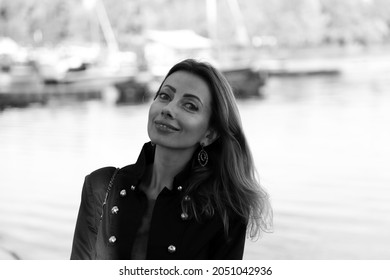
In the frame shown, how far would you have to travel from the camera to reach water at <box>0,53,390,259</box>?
2.54 metres

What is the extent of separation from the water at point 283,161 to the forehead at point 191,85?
1.26 metres

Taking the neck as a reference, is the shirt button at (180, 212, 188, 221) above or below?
below

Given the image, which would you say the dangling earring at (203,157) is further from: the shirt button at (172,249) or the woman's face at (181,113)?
the shirt button at (172,249)

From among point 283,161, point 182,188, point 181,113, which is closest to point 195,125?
point 181,113

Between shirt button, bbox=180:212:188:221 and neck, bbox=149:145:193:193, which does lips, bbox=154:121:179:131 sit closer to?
neck, bbox=149:145:193:193

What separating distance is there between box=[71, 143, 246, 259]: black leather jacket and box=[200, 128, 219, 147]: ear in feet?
0.26

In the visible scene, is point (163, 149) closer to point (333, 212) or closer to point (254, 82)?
point (333, 212)

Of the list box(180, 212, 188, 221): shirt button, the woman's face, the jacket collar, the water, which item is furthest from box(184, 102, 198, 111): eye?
the water

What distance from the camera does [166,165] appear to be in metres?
1.41

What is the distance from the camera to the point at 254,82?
3.31 metres

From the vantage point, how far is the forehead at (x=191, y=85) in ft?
4.56

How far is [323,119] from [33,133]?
1.39 metres
